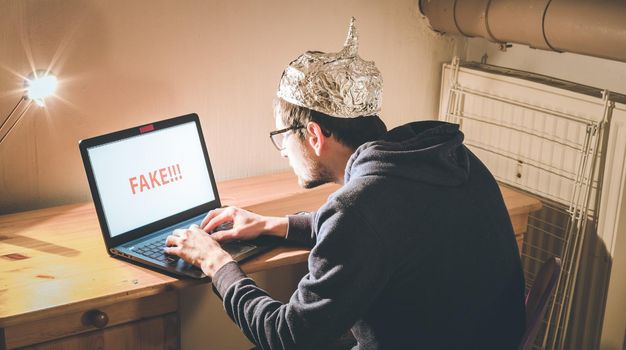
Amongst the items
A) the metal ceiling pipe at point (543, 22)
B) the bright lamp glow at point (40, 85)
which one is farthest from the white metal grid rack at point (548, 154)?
the bright lamp glow at point (40, 85)

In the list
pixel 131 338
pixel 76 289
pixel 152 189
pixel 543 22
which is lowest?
pixel 131 338

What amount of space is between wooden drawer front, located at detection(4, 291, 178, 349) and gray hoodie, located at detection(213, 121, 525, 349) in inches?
12.2

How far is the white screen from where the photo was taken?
1.73 meters

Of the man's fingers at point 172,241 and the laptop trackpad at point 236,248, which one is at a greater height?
the man's fingers at point 172,241

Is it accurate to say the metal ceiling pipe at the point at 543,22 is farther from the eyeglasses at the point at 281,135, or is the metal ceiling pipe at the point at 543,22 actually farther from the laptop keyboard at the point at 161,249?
the laptop keyboard at the point at 161,249

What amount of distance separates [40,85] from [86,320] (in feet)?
2.19

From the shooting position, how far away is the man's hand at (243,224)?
1.72m

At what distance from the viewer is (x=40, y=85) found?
188cm

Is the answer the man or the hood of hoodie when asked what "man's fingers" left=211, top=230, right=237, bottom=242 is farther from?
the hood of hoodie

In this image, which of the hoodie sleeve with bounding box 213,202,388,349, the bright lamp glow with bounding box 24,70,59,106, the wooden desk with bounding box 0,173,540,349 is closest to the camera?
the hoodie sleeve with bounding box 213,202,388,349

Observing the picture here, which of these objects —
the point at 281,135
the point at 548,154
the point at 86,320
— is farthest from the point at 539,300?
the point at 548,154

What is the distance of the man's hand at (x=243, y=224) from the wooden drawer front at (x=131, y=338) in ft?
0.71

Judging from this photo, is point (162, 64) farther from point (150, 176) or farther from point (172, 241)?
point (172, 241)

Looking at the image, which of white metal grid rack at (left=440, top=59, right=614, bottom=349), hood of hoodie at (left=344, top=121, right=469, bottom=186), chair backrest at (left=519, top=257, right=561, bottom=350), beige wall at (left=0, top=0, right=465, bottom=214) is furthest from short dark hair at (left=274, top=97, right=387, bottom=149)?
white metal grid rack at (left=440, top=59, right=614, bottom=349)
